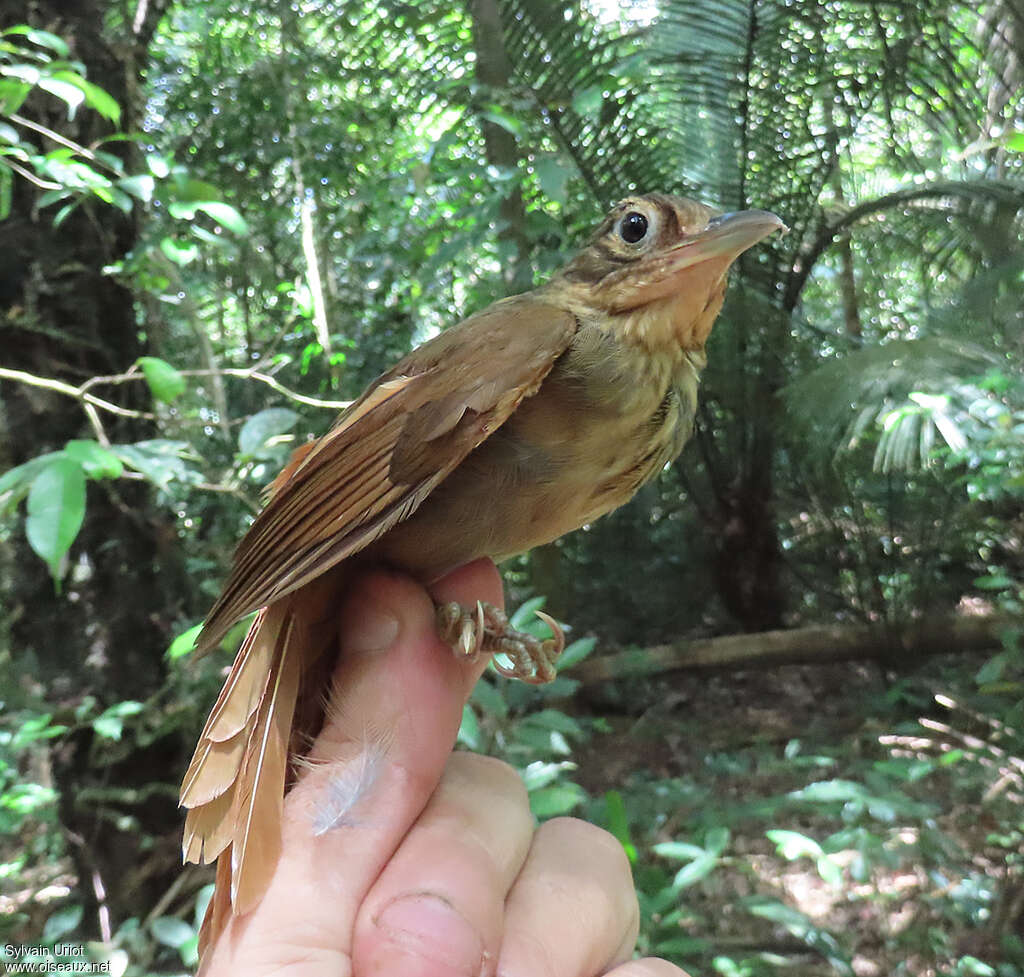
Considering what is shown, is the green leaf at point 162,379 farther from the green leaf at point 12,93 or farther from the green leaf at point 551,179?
the green leaf at point 551,179

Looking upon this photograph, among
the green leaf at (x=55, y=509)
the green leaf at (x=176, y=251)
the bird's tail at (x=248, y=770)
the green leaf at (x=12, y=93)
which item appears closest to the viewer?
the bird's tail at (x=248, y=770)

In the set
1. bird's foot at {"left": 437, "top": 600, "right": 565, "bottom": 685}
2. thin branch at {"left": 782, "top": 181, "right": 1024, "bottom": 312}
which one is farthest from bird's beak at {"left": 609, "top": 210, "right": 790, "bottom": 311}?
thin branch at {"left": 782, "top": 181, "right": 1024, "bottom": 312}

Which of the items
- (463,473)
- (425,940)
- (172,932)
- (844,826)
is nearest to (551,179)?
(463,473)

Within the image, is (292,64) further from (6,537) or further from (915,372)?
(915,372)

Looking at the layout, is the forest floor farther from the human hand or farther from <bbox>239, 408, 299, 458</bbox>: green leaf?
<bbox>239, 408, 299, 458</bbox>: green leaf

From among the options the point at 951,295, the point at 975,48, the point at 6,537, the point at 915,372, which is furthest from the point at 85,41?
the point at 951,295

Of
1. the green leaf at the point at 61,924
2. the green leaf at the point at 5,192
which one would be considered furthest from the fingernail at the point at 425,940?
the green leaf at the point at 5,192

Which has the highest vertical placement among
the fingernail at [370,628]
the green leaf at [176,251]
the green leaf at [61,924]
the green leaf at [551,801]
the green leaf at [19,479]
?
the green leaf at [176,251]
